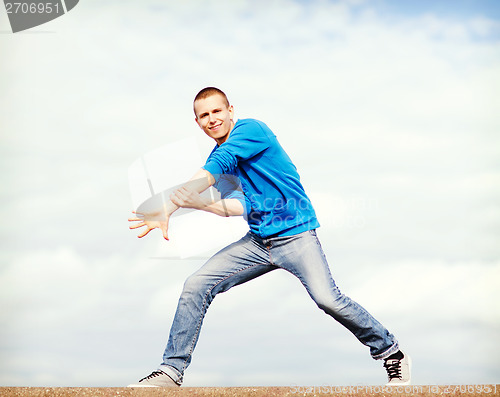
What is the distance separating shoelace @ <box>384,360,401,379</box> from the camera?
4262 millimetres

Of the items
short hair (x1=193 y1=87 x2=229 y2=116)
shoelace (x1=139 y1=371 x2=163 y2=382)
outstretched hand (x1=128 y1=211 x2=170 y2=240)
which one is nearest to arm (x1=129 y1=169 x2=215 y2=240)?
outstretched hand (x1=128 y1=211 x2=170 y2=240)

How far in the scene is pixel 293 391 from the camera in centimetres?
380

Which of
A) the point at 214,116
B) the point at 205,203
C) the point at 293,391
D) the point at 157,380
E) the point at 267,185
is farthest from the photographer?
the point at 214,116

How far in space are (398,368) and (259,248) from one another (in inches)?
50.1

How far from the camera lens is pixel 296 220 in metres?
4.21

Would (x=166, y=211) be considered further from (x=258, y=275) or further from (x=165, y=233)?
(x=258, y=275)

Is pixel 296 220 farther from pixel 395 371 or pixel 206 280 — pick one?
pixel 395 371

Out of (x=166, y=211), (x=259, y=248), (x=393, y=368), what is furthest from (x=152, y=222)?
(x=393, y=368)

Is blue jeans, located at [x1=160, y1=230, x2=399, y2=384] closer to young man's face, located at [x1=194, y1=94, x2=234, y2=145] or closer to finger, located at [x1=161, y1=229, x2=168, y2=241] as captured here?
finger, located at [x1=161, y1=229, x2=168, y2=241]

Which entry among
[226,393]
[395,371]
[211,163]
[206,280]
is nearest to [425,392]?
[395,371]

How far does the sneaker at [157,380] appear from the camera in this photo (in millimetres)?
4027

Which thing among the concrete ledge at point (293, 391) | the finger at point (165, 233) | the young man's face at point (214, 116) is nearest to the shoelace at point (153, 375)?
the concrete ledge at point (293, 391)

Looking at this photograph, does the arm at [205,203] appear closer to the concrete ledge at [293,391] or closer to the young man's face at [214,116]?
the young man's face at [214,116]

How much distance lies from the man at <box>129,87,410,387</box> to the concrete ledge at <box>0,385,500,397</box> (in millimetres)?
225
